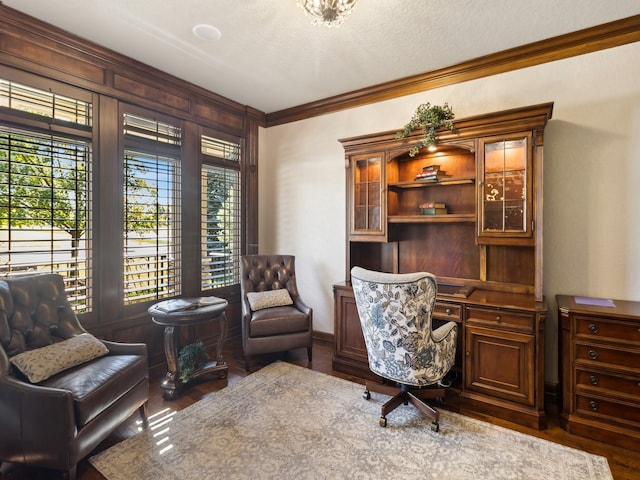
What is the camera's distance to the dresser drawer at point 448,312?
2.70m

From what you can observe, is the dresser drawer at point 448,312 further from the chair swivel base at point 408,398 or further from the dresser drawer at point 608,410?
the dresser drawer at point 608,410

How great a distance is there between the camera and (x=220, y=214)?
4.12 m

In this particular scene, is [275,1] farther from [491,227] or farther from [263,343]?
[263,343]

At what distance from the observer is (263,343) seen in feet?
11.0

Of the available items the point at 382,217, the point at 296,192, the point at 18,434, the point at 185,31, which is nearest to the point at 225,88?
the point at 185,31

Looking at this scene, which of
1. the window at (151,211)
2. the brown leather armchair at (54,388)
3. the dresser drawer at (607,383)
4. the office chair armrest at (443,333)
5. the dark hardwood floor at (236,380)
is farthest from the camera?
the window at (151,211)

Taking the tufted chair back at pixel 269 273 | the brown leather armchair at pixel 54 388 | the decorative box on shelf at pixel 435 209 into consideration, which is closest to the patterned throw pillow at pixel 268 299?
the tufted chair back at pixel 269 273

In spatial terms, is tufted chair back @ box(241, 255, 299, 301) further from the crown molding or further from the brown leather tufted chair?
the crown molding

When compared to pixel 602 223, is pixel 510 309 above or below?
below

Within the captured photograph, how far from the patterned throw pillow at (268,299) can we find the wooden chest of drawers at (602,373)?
8.31 feet

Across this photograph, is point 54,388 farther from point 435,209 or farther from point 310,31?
point 435,209

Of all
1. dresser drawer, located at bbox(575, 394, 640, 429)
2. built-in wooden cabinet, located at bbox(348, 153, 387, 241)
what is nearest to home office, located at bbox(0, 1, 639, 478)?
built-in wooden cabinet, located at bbox(348, 153, 387, 241)

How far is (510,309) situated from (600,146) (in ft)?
5.10

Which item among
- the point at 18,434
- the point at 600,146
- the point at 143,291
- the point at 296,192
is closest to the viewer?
the point at 18,434
